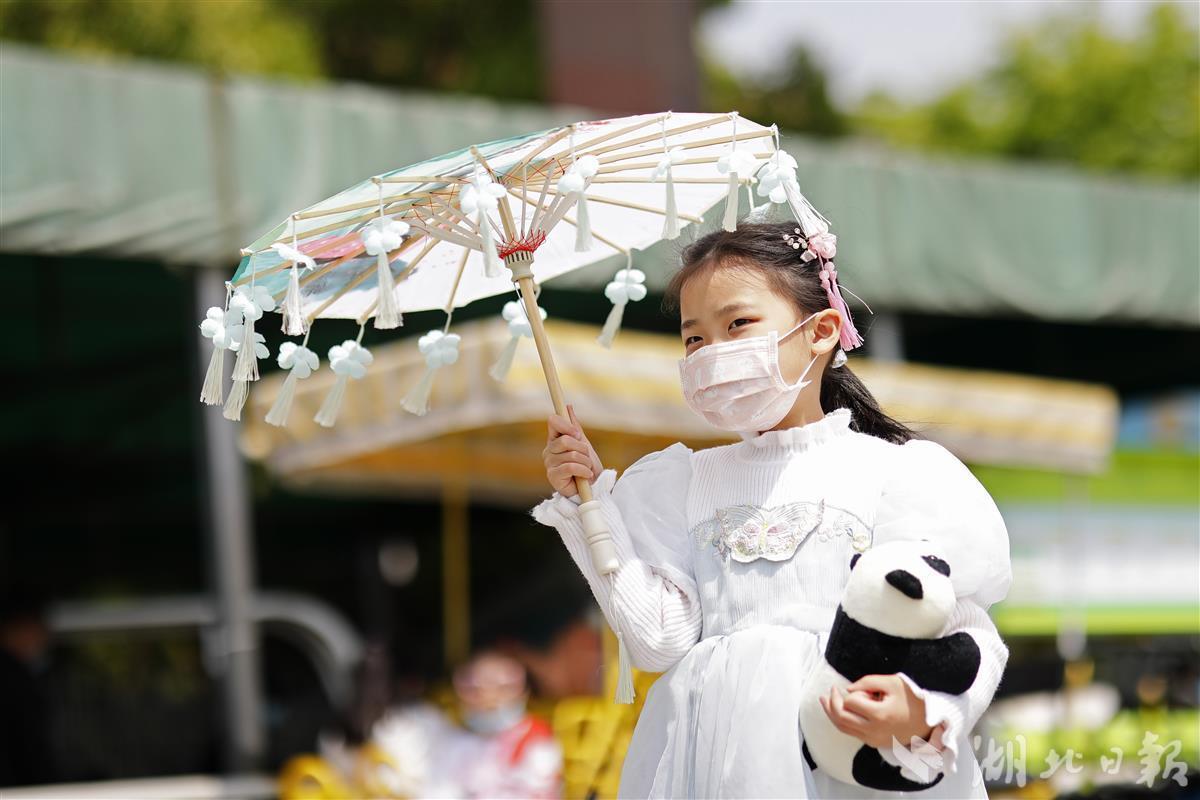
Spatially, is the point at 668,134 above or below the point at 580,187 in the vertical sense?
above

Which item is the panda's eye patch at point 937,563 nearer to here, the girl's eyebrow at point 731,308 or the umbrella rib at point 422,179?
the girl's eyebrow at point 731,308

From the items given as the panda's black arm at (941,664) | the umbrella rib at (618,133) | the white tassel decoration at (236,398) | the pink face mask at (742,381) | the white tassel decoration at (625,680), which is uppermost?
the umbrella rib at (618,133)

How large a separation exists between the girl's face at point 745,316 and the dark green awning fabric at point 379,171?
41 centimetres

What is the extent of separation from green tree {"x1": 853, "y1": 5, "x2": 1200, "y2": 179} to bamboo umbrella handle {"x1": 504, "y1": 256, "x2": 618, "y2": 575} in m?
22.4

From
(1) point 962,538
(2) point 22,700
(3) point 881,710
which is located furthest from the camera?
(2) point 22,700

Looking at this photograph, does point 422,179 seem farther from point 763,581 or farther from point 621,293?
point 763,581

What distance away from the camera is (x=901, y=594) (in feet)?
7.55

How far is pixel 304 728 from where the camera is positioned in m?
7.91

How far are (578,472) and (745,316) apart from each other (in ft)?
1.28

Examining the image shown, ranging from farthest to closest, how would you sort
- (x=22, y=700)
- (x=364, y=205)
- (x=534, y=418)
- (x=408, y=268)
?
(x=22, y=700), (x=534, y=418), (x=408, y=268), (x=364, y=205)

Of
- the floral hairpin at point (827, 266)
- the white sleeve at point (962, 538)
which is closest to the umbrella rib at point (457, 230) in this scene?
the floral hairpin at point (827, 266)

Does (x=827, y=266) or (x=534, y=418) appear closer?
(x=827, y=266)

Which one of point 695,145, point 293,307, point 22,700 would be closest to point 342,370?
point 293,307

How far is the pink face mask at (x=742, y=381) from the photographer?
2576mm
